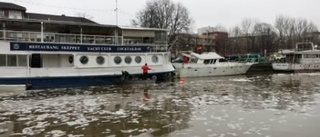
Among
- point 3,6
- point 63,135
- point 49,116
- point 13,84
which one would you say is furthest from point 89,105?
point 3,6

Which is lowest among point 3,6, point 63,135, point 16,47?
point 63,135

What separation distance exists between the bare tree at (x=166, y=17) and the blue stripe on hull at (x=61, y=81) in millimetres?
33433

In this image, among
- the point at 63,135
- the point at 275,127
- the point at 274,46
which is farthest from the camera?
the point at 274,46

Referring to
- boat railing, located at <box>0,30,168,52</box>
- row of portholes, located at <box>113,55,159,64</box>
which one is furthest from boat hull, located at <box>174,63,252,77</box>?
row of portholes, located at <box>113,55,159,64</box>

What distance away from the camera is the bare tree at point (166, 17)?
62406mm

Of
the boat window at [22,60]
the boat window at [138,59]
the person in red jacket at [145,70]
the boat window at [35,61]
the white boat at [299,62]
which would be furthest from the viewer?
the white boat at [299,62]

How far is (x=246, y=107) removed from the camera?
630 inches

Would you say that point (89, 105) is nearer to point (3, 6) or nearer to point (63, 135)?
point (63, 135)

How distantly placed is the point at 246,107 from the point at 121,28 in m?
17.5

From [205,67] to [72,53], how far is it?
752 inches

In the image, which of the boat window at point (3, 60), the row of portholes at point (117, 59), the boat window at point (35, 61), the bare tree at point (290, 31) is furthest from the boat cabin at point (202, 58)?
the bare tree at point (290, 31)

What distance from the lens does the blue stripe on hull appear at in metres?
25.5

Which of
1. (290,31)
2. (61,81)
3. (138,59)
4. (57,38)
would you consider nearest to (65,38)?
(57,38)

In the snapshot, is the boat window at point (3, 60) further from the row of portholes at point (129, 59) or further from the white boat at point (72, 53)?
the row of portholes at point (129, 59)
